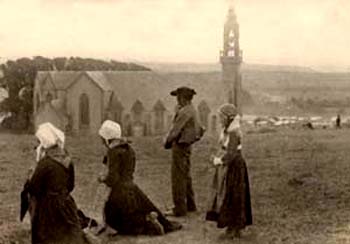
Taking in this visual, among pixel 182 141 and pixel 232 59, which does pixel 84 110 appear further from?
pixel 182 141

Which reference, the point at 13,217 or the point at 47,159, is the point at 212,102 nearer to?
the point at 13,217

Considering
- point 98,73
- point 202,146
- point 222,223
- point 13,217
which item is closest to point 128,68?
point 98,73

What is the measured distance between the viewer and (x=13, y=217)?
1089cm

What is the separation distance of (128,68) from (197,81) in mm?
4276

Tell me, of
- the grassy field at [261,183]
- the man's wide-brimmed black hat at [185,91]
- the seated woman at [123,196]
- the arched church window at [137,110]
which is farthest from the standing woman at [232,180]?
the arched church window at [137,110]

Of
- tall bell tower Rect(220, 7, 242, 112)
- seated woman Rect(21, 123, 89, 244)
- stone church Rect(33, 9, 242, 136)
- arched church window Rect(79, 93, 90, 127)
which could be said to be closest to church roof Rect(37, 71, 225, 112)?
stone church Rect(33, 9, 242, 136)

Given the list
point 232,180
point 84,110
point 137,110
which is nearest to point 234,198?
point 232,180

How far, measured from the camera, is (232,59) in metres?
20.1

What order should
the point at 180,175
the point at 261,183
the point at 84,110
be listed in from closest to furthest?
the point at 180,175 → the point at 261,183 → the point at 84,110

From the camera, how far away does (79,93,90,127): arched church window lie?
707 inches

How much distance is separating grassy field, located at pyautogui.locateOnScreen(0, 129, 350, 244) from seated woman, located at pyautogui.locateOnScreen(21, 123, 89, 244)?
0.91 m

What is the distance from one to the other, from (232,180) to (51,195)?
217 centimetres

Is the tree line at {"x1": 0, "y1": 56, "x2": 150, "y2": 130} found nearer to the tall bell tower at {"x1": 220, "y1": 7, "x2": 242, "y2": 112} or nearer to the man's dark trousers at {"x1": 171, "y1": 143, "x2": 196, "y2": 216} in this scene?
the tall bell tower at {"x1": 220, "y1": 7, "x2": 242, "y2": 112}

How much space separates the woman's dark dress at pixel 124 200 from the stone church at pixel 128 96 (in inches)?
245
